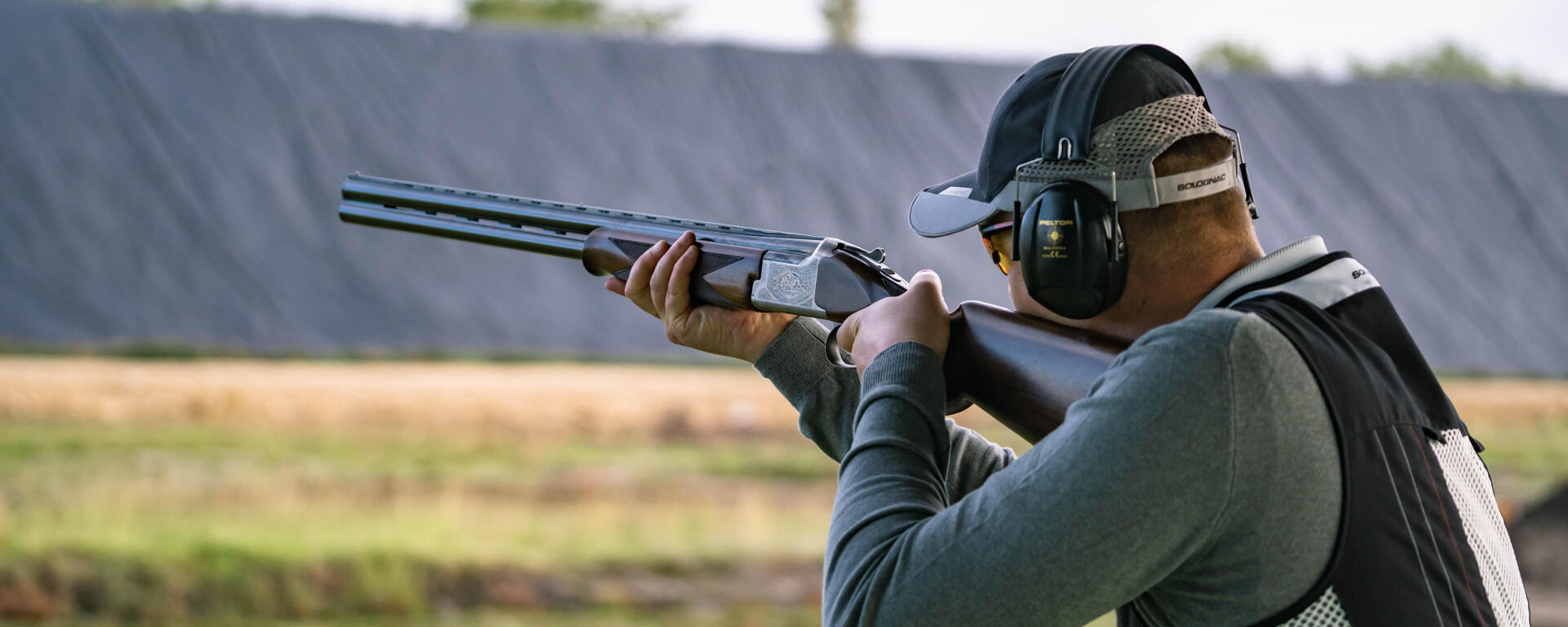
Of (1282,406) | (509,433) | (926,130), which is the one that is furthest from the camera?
(926,130)

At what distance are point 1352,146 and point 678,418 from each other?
29.9 ft

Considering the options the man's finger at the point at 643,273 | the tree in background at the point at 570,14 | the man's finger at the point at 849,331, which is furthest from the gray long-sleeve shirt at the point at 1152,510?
the tree in background at the point at 570,14

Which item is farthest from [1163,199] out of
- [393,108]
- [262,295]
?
[393,108]

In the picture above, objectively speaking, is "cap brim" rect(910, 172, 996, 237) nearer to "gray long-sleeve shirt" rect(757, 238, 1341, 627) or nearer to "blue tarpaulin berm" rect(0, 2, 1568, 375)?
"gray long-sleeve shirt" rect(757, 238, 1341, 627)

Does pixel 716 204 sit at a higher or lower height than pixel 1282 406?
higher

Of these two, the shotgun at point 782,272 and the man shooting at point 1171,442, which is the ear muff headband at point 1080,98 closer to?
the man shooting at point 1171,442

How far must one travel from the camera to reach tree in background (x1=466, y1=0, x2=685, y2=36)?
3425 cm

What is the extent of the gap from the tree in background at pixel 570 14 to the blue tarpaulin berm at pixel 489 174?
23189mm

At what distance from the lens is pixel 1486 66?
33156 mm

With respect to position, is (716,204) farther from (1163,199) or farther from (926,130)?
(1163,199)

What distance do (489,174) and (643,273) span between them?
26.3 feet

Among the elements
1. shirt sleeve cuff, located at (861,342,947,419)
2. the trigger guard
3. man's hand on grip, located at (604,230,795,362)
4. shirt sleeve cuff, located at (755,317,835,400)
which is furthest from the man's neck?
man's hand on grip, located at (604,230,795,362)

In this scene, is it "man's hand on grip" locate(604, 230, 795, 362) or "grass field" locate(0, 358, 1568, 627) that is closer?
"man's hand on grip" locate(604, 230, 795, 362)

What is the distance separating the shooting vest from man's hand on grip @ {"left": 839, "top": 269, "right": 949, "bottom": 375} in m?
0.38
